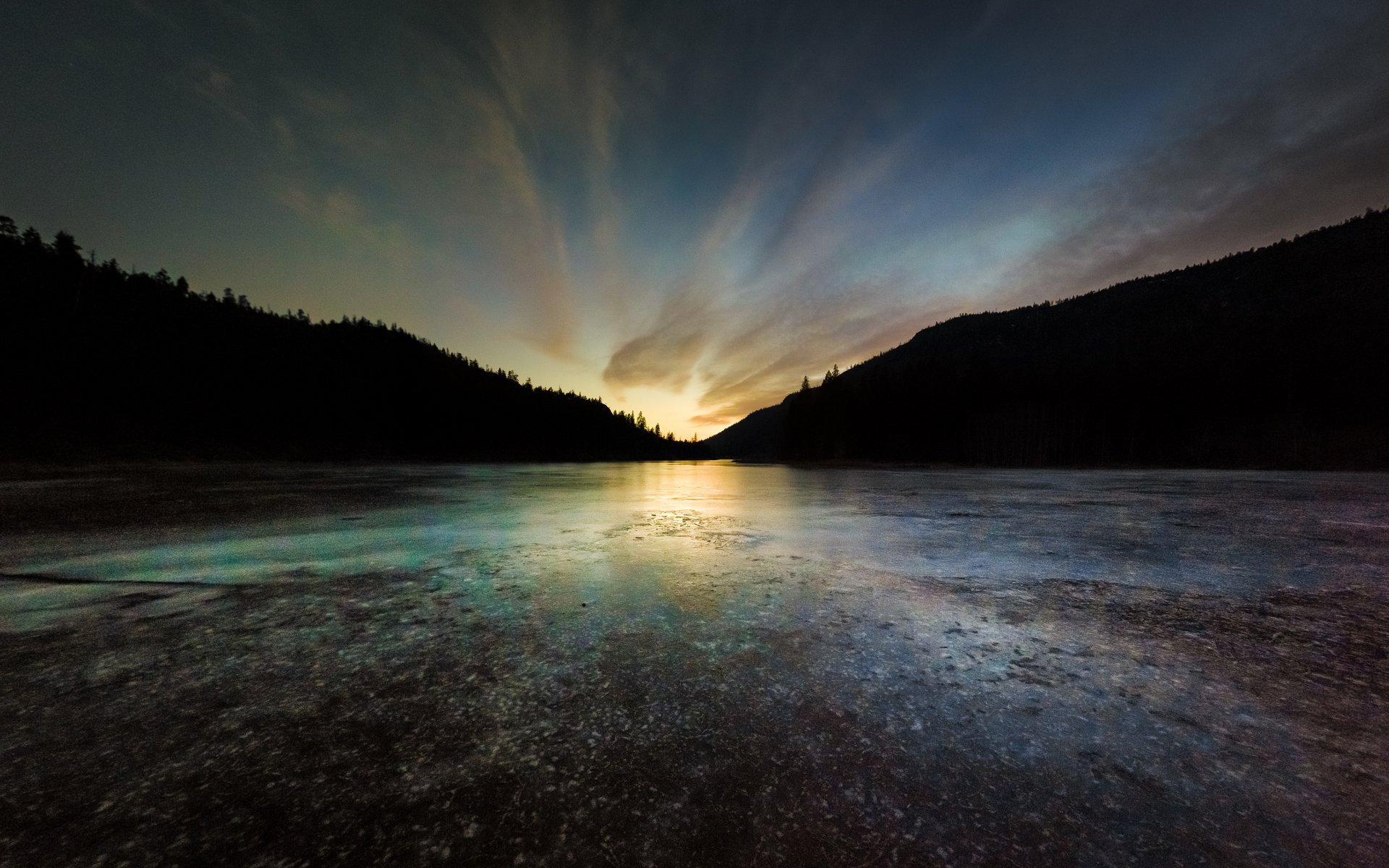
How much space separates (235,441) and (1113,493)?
311ft

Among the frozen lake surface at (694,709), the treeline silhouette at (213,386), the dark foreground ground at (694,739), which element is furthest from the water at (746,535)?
the treeline silhouette at (213,386)

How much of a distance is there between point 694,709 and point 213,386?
107m

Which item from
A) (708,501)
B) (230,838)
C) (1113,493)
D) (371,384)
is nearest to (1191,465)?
(1113,493)

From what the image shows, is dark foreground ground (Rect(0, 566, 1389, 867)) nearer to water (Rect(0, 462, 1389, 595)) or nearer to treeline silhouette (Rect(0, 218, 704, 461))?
water (Rect(0, 462, 1389, 595))

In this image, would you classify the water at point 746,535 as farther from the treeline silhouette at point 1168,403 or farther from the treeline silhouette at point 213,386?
the treeline silhouette at point 213,386

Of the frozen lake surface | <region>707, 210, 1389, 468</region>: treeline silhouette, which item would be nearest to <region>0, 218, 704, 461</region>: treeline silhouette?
<region>707, 210, 1389, 468</region>: treeline silhouette

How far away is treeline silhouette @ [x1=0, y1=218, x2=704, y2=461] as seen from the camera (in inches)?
2359

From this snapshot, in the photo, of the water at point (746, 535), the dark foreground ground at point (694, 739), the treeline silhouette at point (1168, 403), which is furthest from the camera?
the treeline silhouette at point (1168, 403)

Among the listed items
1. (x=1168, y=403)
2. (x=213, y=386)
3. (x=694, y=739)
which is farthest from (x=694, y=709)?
(x=213, y=386)

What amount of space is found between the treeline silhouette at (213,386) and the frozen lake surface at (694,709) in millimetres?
68266

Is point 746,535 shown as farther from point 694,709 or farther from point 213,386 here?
point 213,386

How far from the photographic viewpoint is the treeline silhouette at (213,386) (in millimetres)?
59906

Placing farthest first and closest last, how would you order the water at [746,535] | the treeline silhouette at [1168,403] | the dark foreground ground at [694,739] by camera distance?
the treeline silhouette at [1168,403], the water at [746,535], the dark foreground ground at [694,739]

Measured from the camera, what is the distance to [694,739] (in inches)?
105
